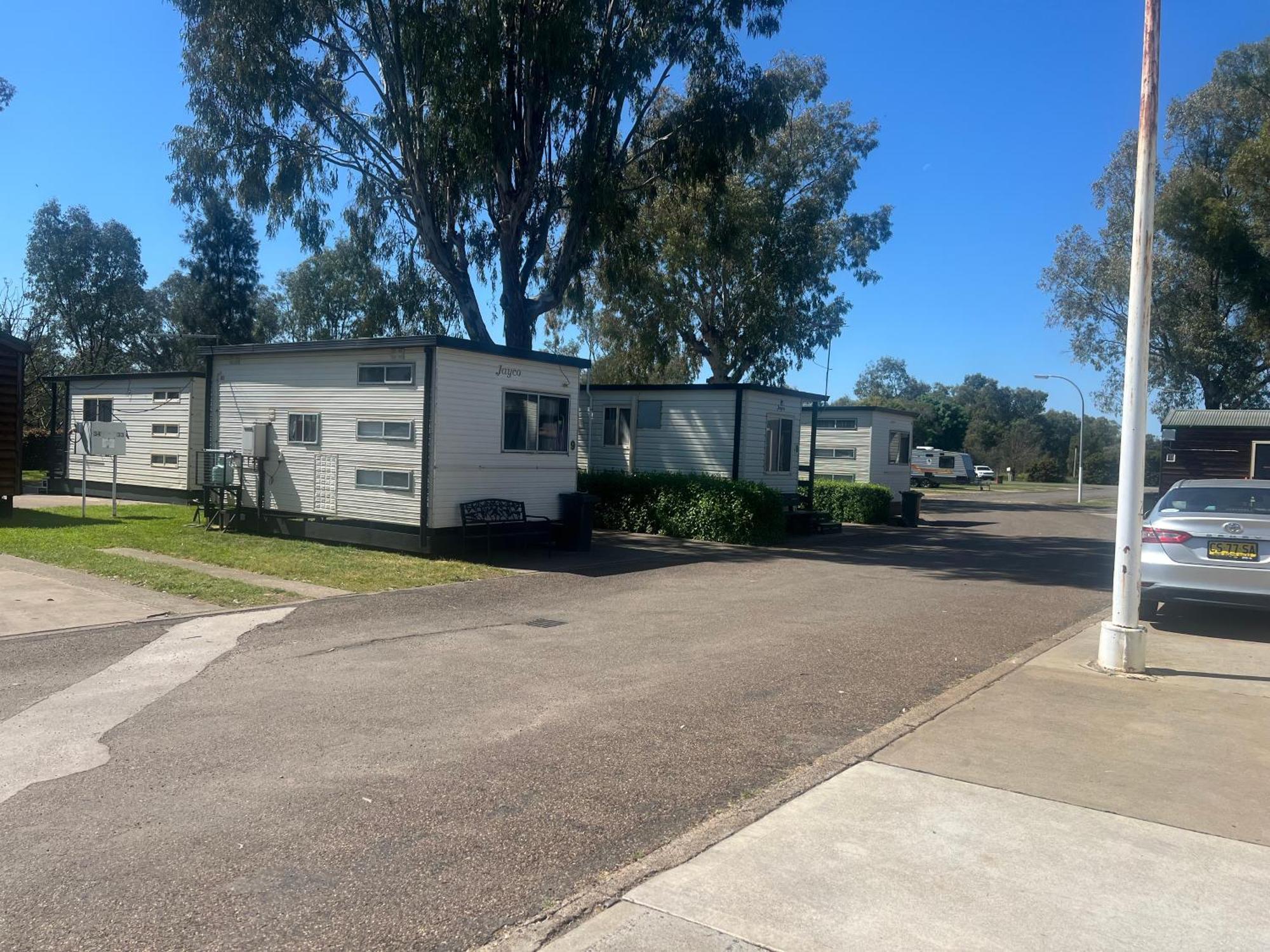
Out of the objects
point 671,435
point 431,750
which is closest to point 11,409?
point 671,435

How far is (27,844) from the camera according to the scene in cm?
403

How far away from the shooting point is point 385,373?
48.6ft

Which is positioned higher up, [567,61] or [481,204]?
[567,61]

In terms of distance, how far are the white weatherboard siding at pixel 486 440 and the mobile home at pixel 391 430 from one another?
0.07ft

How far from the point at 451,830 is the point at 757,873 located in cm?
138

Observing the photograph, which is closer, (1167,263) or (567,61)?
(567,61)

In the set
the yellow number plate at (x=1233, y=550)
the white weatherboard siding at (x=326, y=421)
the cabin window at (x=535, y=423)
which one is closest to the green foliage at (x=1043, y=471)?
the cabin window at (x=535, y=423)

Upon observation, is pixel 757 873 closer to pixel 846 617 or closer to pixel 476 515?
pixel 846 617

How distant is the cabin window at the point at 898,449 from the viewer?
2950 centimetres

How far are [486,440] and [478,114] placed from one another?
698 cm

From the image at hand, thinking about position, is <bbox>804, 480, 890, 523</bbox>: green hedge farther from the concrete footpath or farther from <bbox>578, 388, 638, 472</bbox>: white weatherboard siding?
the concrete footpath

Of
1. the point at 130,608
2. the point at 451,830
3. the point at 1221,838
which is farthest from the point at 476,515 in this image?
the point at 1221,838

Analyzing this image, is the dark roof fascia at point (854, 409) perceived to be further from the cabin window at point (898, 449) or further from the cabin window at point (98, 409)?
the cabin window at point (98, 409)

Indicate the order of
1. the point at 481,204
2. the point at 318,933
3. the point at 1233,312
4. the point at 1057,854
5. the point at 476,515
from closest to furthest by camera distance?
the point at 318,933, the point at 1057,854, the point at 476,515, the point at 481,204, the point at 1233,312
